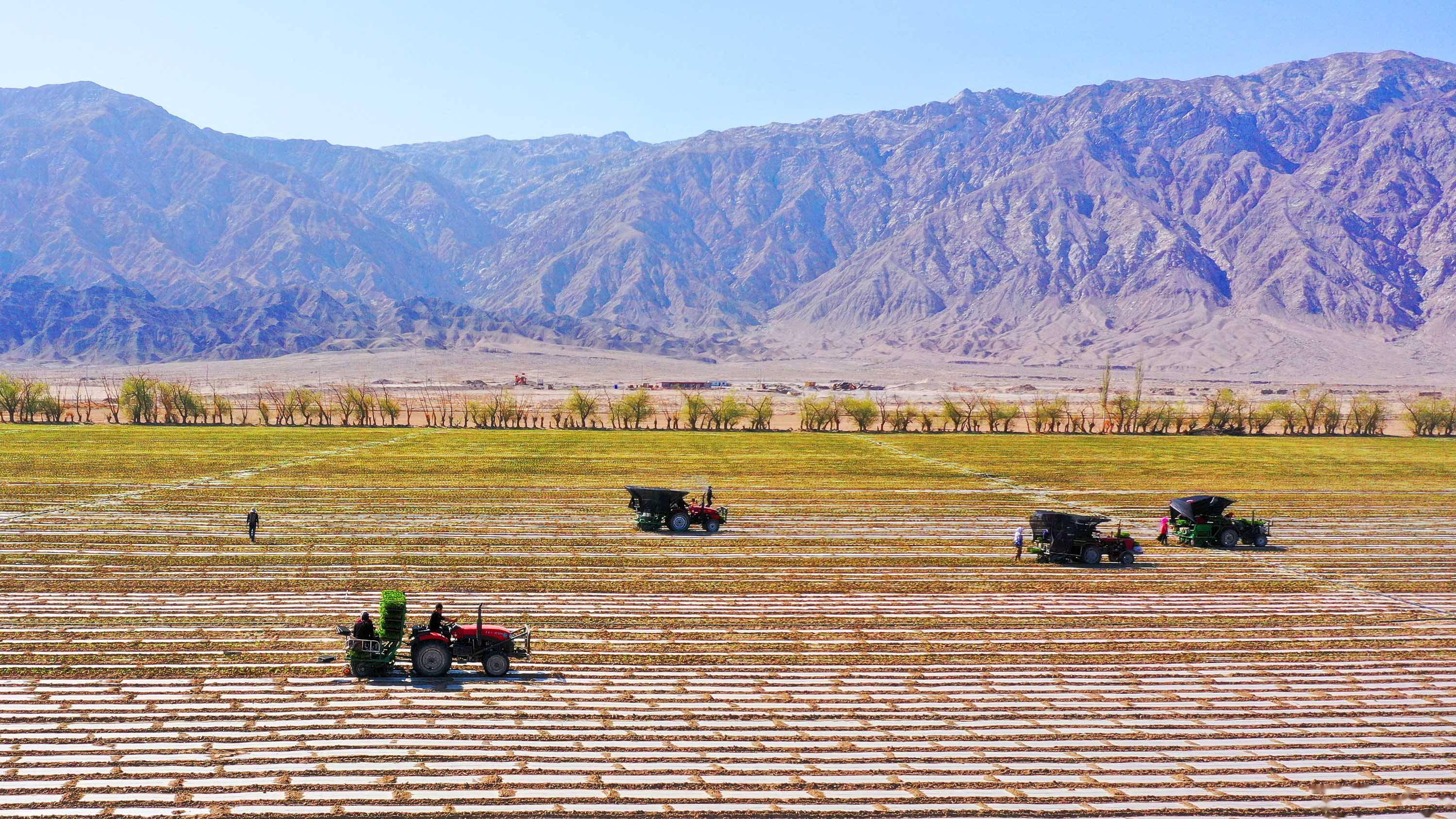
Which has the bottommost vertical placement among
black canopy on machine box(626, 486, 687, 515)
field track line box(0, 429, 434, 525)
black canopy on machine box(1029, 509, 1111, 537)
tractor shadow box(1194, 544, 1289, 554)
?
field track line box(0, 429, 434, 525)

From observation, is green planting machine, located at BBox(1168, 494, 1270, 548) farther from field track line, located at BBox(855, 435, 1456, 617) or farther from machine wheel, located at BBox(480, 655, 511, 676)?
machine wheel, located at BBox(480, 655, 511, 676)

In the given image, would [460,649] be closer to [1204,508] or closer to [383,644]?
[383,644]

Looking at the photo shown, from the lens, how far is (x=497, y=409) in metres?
93.8

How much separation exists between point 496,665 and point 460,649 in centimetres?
75

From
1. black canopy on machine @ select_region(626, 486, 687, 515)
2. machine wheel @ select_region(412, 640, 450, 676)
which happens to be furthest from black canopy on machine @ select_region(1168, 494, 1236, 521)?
machine wheel @ select_region(412, 640, 450, 676)

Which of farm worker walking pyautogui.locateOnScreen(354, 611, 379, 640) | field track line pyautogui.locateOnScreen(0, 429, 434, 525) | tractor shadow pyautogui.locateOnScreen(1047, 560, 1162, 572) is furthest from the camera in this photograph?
field track line pyautogui.locateOnScreen(0, 429, 434, 525)

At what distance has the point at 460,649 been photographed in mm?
18250

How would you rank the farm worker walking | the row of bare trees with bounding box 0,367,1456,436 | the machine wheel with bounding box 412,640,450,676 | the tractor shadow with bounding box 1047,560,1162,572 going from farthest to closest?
the row of bare trees with bounding box 0,367,1456,436, the tractor shadow with bounding box 1047,560,1162,572, the machine wheel with bounding box 412,640,450,676, the farm worker walking

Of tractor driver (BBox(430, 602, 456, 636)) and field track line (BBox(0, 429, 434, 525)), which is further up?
tractor driver (BBox(430, 602, 456, 636))

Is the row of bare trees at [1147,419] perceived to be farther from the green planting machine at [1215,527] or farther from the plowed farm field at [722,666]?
the green planting machine at [1215,527]

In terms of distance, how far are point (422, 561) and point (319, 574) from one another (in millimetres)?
2836

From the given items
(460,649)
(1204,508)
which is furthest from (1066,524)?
(460,649)

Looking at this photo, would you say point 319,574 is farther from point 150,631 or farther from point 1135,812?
point 1135,812

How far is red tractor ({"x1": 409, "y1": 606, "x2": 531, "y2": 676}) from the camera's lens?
18.0m
